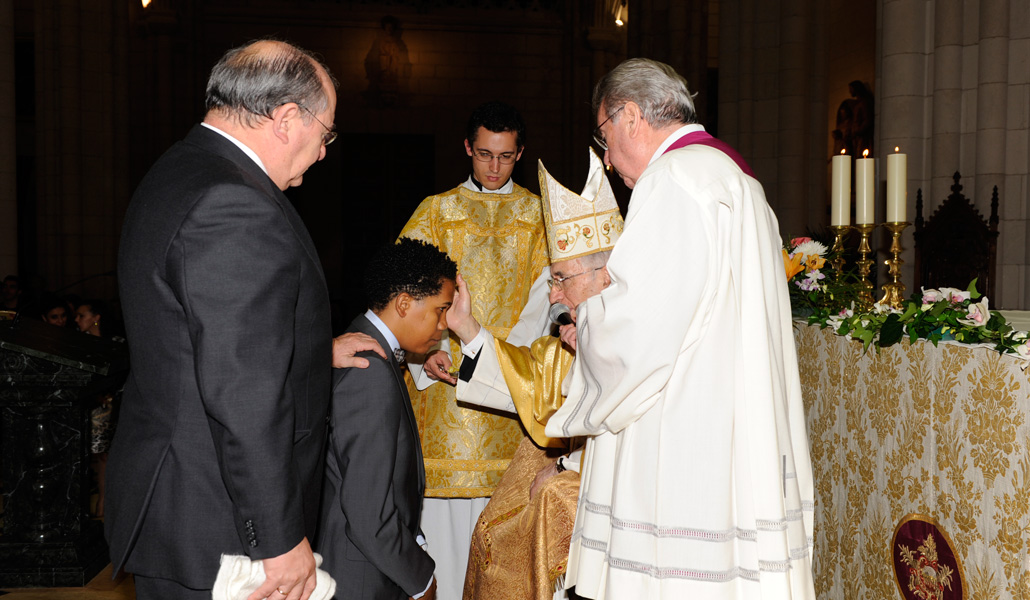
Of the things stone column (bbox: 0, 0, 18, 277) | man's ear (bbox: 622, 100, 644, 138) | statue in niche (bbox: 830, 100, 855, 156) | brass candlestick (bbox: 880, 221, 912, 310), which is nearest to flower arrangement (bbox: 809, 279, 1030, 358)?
brass candlestick (bbox: 880, 221, 912, 310)

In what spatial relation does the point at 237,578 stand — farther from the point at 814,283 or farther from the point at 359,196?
the point at 359,196

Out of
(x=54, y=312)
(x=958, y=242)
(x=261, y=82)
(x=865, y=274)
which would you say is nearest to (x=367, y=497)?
(x=261, y=82)

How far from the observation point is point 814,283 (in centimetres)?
364

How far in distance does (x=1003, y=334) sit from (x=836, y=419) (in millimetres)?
1000

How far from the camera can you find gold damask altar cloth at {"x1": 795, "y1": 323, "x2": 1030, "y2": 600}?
2.38 m

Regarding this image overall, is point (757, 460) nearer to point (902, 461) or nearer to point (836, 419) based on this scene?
point (902, 461)

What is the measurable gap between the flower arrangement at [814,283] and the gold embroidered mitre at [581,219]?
1237mm

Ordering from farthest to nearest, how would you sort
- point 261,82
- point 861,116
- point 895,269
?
point 861,116 < point 895,269 < point 261,82

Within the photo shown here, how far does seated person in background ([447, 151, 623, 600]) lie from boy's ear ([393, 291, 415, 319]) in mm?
306

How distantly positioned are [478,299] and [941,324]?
5.78ft

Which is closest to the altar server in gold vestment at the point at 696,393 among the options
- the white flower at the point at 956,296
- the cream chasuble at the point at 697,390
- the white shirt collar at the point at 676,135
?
the cream chasuble at the point at 697,390

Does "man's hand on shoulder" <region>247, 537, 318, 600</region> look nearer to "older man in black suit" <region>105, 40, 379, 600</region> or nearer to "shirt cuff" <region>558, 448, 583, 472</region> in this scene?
"older man in black suit" <region>105, 40, 379, 600</region>

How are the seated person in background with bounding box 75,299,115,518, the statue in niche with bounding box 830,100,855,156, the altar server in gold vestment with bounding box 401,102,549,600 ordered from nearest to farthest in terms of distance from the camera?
the altar server in gold vestment with bounding box 401,102,549,600
the seated person in background with bounding box 75,299,115,518
the statue in niche with bounding box 830,100,855,156

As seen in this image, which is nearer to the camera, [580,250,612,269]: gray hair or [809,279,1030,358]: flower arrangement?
[809,279,1030,358]: flower arrangement
